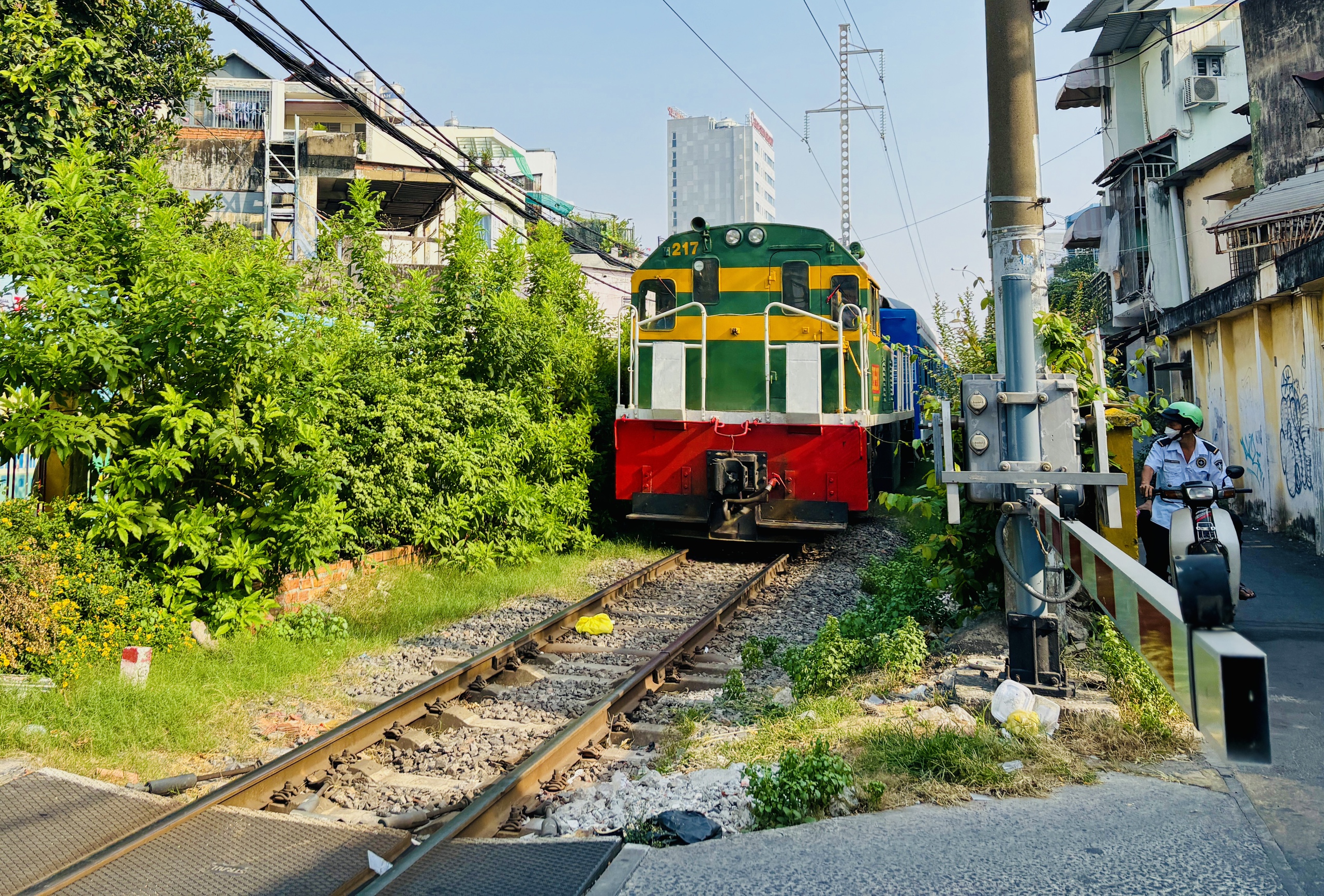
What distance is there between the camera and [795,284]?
10.8 m

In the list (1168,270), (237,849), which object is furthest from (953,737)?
(1168,270)

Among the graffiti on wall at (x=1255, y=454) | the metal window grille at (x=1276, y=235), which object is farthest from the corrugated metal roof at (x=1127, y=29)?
the graffiti on wall at (x=1255, y=454)

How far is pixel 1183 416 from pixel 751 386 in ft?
16.7

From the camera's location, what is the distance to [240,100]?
33.3 m

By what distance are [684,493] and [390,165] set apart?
52.9ft

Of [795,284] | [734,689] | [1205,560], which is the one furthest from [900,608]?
[795,284]

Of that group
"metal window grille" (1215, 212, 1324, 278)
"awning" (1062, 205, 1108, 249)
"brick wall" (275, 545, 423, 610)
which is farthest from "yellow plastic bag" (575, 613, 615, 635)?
"awning" (1062, 205, 1108, 249)

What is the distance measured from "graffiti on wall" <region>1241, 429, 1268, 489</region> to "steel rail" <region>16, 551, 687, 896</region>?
35.1 feet

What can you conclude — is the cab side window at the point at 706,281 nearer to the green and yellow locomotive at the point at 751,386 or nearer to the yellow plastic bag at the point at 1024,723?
the green and yellow locomotive at the point at 751,386

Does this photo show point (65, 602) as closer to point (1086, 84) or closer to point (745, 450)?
point (745, 450)

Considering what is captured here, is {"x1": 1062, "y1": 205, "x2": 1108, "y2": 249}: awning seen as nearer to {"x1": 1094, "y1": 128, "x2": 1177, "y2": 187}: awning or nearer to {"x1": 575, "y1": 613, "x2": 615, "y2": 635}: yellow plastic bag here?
{"x1": 1094, "y1": 128, "x2": 1177, "y2": 187}: awning

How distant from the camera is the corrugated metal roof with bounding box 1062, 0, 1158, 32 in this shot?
2766 cm

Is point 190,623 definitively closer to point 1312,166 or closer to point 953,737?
point 953,737

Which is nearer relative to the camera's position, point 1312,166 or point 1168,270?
point 1312,166
